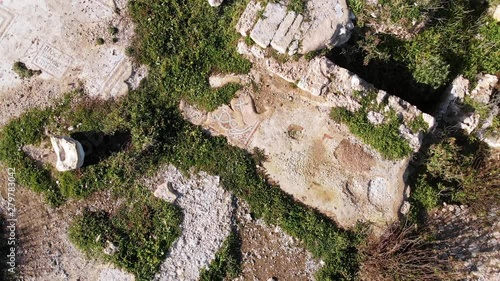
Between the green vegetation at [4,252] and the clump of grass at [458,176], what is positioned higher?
the clump of grass at [458,176]

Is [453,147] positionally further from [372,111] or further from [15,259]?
[15,259]

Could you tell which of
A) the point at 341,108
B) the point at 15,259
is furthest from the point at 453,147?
the point at 15,259

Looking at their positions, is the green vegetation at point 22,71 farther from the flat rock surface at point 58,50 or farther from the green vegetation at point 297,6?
the green vegetation at point 297,6

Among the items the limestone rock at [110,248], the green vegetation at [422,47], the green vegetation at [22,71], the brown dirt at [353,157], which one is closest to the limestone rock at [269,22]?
the green vegetation at [422,47]

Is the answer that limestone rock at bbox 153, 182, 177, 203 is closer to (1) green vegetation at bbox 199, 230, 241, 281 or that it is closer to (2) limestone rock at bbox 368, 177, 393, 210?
(1) green vegetation at bbox 199, 230, 241, 281

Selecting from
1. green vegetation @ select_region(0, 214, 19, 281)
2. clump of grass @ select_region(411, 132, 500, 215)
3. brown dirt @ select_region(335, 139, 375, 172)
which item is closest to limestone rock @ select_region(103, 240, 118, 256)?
green vegetation @ select_region(0, 214, 19, 281)

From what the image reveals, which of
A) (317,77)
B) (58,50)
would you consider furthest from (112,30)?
(317,77)
